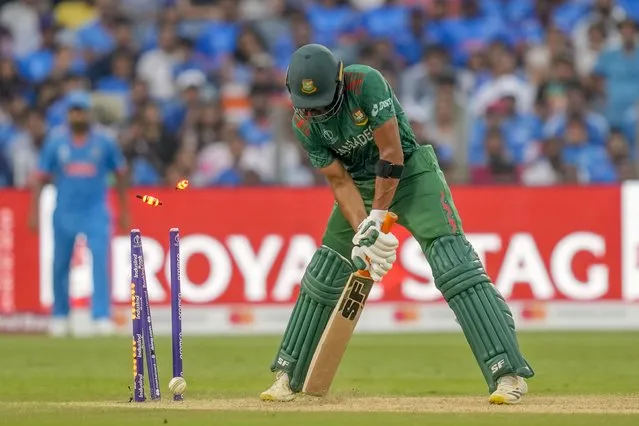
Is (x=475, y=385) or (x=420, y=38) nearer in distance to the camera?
(x=475, y=385)

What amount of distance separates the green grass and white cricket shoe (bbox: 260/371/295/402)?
1.06ft

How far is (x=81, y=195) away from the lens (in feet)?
48.7

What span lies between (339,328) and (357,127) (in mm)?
1180

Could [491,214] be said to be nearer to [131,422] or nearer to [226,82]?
[226,82]

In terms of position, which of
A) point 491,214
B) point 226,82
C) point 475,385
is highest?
point 226,82

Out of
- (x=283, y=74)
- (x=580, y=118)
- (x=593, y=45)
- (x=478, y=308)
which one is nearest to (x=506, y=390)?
(x=478, y=308)

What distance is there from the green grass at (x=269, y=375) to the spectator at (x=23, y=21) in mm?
Result: 6003

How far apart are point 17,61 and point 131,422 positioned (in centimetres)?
1256

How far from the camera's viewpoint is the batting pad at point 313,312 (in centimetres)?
891

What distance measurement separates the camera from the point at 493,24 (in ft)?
63.0

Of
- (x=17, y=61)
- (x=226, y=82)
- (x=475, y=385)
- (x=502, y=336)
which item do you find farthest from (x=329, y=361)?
(x=17, y=61)

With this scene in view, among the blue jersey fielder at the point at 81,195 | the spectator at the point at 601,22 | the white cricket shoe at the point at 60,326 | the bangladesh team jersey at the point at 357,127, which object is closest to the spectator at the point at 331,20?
the spectator at the point at 601,22

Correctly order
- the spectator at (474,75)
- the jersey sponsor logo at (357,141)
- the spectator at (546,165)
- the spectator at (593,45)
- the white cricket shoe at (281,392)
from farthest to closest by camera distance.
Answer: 1. the spectator at (593,45)
2. the spectator at (474,75)
3. the spectator at (546,165)
4. the white cricket shoe at (281,392)
5. the jersey sponsor logo at (357,141)

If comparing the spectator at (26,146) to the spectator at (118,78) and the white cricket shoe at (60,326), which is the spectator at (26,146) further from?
the white cricket shoe at (60,326)
